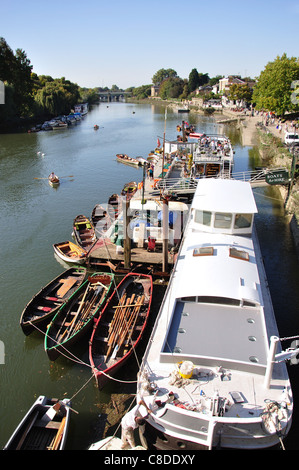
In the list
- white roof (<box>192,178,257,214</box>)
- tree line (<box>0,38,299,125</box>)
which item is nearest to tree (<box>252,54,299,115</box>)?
tree line (<box>0,38,299,125</box>)

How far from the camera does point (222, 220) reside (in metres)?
16.5

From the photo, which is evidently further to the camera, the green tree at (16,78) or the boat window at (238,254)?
the green tree at (16,78)

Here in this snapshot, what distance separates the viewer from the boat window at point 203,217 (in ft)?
54.7

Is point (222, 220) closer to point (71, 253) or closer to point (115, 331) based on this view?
point (115, 331)

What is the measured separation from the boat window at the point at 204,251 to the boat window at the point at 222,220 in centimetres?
218

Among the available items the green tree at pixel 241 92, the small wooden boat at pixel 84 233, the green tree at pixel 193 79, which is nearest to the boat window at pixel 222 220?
the small wooden boat at pixel 84 233

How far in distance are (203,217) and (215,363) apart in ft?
28.1

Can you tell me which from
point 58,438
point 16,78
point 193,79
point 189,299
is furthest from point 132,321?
point 193,79

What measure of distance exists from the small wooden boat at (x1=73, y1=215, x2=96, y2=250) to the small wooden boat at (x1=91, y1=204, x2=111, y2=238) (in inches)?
19.9

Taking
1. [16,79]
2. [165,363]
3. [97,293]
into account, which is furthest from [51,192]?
[16,79]

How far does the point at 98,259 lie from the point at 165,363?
12.3 m

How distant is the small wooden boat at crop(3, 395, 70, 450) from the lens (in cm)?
1034

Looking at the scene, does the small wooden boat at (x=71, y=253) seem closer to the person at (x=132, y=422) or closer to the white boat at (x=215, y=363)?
the white boat at (x=215, y=363)

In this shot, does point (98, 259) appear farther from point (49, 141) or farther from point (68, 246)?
point (49, 141)
